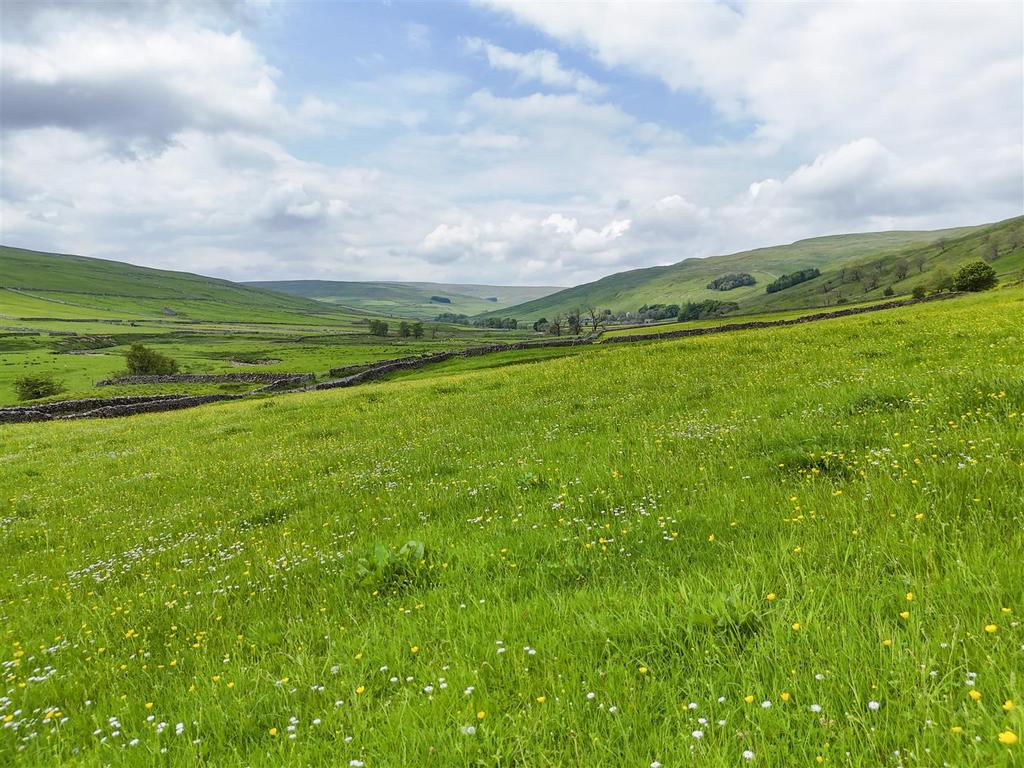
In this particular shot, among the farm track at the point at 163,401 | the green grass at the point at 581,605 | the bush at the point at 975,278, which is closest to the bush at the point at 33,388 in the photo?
the farm track at the point at 163,401

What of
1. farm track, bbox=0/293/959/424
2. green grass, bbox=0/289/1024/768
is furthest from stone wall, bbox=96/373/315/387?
green grass, bbox=0/289/1024/768

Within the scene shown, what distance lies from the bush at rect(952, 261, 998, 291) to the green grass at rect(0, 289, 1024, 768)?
→ 351ft

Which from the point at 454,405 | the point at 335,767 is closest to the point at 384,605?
the point at 335,767

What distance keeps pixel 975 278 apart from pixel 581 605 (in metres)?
118

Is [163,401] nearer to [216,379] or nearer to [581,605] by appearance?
[216,379]

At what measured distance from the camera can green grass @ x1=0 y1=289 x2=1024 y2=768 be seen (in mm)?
2961

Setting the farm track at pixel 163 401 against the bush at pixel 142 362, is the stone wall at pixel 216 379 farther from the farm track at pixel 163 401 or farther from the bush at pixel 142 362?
the bush at pixel 142 362

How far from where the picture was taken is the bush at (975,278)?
85.4m

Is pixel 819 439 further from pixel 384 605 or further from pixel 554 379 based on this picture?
pixel 554 379

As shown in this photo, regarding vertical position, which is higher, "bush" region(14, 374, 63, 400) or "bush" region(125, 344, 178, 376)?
"bush" region(125, 344, 178, 376)

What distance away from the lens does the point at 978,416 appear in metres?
7.61

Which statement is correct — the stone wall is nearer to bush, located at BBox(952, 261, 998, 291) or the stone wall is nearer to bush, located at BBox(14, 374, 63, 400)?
bush, located at BBox(14, 374, 63, 400)

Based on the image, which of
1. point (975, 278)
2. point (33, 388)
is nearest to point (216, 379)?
point (33, 388)

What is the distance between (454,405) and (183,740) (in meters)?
17.7
